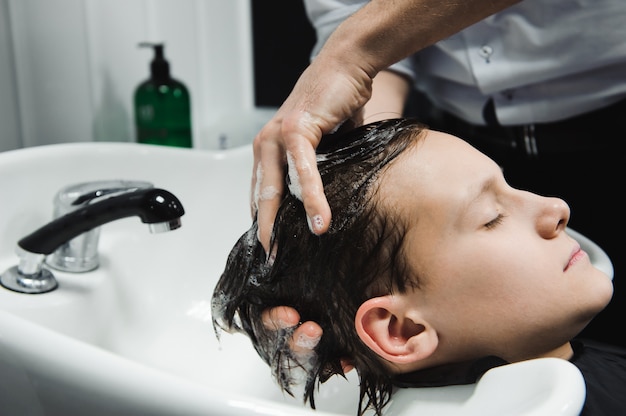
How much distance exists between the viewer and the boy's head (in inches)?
28.2

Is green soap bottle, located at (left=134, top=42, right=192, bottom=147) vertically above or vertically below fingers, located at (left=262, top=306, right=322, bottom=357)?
above

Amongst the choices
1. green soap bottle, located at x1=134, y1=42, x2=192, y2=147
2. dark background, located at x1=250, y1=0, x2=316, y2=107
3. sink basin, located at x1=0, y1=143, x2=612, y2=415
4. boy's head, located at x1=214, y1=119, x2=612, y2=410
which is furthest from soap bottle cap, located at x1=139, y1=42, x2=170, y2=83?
boy's head, located at x1=214, y1=119, x2=612, y2=410

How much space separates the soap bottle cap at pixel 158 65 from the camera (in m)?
1.28

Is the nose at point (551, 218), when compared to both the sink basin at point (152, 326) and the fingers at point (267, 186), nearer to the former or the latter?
the sink basin at point (152, 326)

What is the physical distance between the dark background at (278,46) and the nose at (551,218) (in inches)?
38.3

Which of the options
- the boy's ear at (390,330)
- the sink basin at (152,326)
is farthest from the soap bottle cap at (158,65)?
the boy's ear at (390,330)

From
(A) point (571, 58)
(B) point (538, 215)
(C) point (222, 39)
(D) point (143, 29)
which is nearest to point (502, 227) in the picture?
(B) point (538, 215)

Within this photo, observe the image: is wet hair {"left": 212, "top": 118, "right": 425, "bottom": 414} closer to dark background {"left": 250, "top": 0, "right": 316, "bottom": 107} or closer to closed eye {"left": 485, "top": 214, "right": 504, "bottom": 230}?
closed eye {"left": 485, "top": 214, "right": 504, "bottom": 230}

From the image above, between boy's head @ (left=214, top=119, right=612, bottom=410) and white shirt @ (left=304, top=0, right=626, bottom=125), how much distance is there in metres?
0.29

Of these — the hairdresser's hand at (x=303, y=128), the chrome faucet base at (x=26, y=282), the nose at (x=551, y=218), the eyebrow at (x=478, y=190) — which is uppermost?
the hairdresser's hand at (x=303, y=128)

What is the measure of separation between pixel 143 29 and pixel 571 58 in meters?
0.85

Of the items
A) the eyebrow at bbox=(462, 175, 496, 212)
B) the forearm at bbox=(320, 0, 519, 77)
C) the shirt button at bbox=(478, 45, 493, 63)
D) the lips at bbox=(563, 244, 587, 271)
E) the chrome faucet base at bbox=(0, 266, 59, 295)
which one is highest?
the forearm at bbox=(320, 0, 519, 77)

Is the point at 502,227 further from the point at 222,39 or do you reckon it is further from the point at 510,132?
the point at 222,39

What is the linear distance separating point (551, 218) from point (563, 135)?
334 millimetres
